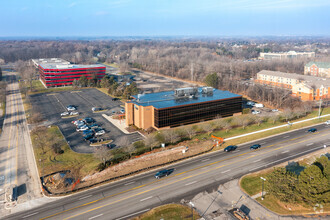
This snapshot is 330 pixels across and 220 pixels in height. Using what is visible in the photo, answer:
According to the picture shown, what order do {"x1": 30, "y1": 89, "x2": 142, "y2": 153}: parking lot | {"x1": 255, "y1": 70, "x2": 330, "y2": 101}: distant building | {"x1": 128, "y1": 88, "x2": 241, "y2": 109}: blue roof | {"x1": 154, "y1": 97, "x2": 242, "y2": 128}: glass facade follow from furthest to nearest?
{"x1": 255, "y1": 70, "x2": 330, "y2": 101}: distant building → {"x1": 128, "y1": 88, "x2": 241, "y2": 109}: blue roof → {"x1": 154, "y1": 97, "x2": 242, "y2": 128}: glass facade → {"x1": 30, "y1": 89, "x2": 142, "y2": 153}: parking lot

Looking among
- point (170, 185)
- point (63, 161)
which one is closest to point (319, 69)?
point (170, 185)

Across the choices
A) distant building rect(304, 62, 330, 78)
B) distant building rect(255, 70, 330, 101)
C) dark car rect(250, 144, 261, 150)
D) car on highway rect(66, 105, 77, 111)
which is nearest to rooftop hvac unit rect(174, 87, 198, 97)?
dark car rect(250, 144, 261, 150)

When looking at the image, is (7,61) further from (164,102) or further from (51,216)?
(51,216)

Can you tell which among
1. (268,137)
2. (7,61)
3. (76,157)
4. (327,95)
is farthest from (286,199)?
(7,61)

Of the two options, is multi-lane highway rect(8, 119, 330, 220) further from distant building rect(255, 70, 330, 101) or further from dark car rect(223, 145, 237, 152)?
distant building rect(255, 70, 330, 101)

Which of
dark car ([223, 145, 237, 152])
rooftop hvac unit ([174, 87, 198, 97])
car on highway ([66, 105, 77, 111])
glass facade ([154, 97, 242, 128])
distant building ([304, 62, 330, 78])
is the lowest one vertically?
dark car ([223, 145, 237, 152])

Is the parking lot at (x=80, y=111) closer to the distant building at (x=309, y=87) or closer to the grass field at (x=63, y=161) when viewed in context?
the grass field at (x=63, y=161)

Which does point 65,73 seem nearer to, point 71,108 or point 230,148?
point 71,108
